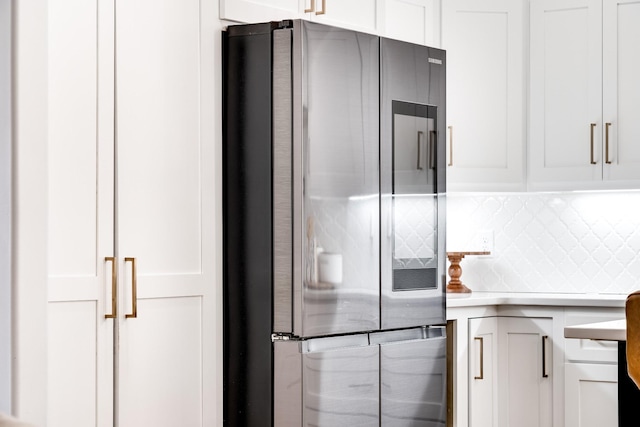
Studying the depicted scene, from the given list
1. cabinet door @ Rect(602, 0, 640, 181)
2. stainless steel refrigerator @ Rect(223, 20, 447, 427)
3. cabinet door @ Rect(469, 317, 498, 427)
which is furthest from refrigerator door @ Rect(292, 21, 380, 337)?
cabinet door @ Rect(602, 0, 640, 181)

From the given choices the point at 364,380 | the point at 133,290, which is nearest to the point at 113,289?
the point at 133,290

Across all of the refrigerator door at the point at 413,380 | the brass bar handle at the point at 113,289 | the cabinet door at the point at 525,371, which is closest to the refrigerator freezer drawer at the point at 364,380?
the refrigerator door at the point at 413,380

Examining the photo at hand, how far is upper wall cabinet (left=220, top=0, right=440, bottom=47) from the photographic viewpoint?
3.16m

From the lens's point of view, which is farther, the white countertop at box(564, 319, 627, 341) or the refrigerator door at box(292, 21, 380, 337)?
the refrigerator door at box(292, 21, 380, 337)

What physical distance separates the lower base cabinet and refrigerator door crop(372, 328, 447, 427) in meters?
0.52

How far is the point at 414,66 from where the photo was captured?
337cm

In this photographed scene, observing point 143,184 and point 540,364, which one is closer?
point 143,184

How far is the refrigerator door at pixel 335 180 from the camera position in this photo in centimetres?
298

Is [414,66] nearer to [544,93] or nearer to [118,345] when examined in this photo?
[544,93]

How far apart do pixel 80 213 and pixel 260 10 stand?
0.97 m

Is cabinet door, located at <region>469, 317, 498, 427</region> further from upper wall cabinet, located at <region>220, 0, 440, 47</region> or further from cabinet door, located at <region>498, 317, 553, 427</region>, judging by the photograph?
upper wall cabinet, located at <region>220, 0, 440, 47</region>

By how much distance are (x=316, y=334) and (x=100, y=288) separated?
27.3 inches

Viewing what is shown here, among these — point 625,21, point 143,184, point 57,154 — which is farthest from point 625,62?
point 57,154

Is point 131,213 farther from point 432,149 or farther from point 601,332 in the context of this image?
point 601,332
